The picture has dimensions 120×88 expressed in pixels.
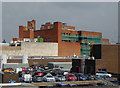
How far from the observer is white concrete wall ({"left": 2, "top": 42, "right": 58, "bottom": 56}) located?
67069 millimetres

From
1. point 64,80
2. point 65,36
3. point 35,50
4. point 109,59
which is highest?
point 65,36

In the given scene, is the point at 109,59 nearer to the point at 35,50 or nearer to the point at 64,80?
the point at 64,80

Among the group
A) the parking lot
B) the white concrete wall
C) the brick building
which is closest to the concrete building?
the parking lot

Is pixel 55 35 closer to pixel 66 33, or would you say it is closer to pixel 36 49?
pixel 66 33

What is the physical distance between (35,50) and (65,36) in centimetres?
1434

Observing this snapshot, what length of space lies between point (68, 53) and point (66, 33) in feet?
25.5

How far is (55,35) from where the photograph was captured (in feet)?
254

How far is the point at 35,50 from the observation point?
2783 inches

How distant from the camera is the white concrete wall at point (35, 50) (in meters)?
67.1

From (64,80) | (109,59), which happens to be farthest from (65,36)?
(64,80)

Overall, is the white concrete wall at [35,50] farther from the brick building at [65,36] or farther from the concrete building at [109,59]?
the concrete building at [109,59]

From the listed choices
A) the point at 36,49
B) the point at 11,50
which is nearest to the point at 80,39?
the point at 36,49

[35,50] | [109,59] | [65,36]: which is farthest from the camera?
[65,36]

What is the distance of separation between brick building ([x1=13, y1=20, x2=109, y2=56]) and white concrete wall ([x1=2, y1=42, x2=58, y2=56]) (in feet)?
8.54
